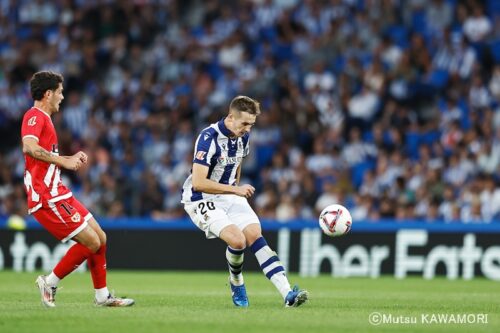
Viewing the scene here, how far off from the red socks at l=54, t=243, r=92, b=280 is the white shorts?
1.30m

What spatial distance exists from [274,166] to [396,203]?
3.24 metres

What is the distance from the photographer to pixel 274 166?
23859mm

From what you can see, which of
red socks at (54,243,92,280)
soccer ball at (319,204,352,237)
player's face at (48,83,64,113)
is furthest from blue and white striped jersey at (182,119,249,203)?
player's face at (48,83,64,113)

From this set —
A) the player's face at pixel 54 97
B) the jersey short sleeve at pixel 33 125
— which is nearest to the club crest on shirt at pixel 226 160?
the player's face at pixel 54 97

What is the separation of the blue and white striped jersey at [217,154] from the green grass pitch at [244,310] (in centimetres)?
135

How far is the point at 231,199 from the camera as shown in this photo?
12172 mm

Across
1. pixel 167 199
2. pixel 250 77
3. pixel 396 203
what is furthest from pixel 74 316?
pixel 250 77

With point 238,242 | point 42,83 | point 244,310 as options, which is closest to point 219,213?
point 238,242

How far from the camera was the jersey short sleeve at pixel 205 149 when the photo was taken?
38.9 ft

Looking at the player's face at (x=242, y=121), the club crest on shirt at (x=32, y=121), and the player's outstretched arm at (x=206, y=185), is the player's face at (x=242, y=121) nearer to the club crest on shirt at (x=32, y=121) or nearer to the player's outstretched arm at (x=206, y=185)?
the player's outstretched arm at (x=206, y=185)

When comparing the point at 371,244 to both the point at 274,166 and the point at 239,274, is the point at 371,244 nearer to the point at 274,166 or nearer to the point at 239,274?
the point at 274,166

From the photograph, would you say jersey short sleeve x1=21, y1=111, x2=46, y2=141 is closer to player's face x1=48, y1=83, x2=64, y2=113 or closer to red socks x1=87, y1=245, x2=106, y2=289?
player's face x1=48, y1=83, x2=64, y2=113

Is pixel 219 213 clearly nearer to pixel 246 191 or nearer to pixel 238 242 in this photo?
pixel 238 242

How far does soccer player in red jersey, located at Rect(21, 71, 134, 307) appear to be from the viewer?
11219mm
